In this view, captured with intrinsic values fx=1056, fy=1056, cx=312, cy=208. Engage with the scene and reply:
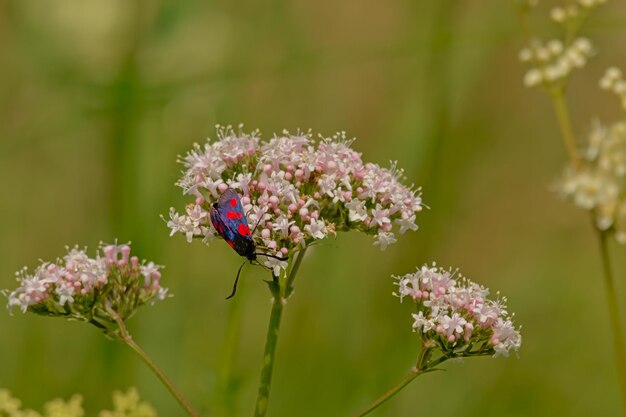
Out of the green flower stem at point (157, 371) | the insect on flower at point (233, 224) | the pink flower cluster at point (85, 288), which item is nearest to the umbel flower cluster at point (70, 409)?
the pink flower cluster at point (85, 288)

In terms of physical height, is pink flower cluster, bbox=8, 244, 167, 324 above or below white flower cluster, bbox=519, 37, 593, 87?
below

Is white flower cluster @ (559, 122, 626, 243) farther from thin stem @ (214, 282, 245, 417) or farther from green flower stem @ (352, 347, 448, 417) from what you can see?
thin stem @ (214, 282, 245, 417)

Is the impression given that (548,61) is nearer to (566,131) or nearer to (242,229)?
(566,131)

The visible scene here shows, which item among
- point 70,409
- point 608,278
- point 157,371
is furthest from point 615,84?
point 70,409

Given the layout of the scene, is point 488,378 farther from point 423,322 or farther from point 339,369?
point 423,322

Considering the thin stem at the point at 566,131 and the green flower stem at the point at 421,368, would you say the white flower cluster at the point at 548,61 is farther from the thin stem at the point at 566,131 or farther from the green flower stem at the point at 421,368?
the green flower stem at the point at 421,368

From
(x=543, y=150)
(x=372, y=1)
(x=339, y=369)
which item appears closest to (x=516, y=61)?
(x=543, y=150)

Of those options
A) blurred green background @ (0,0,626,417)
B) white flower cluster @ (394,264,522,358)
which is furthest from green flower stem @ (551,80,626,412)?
blurred green background @ (0,0,626,417)
